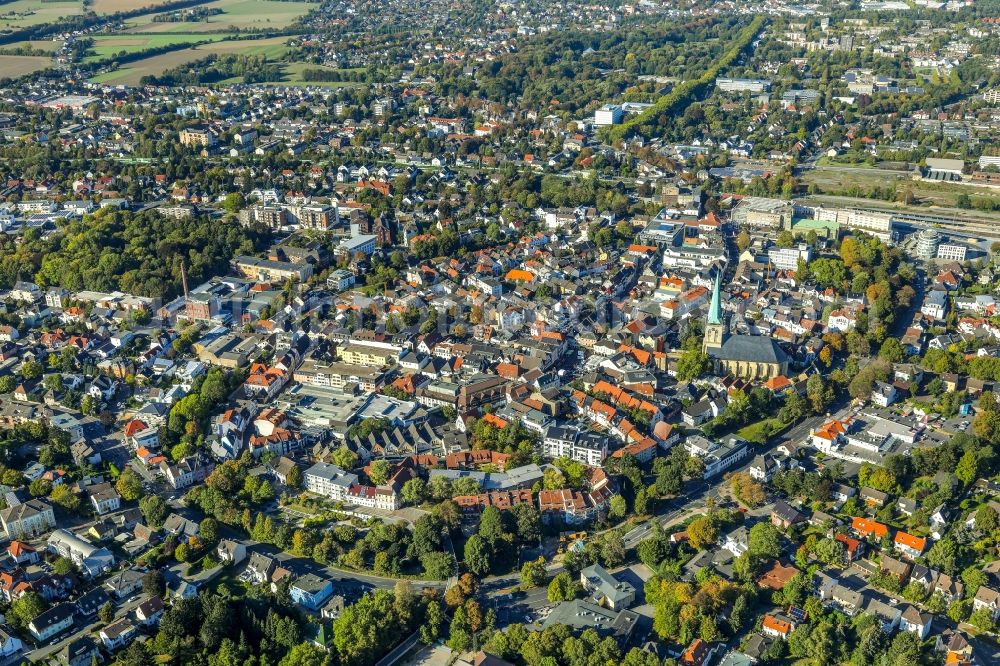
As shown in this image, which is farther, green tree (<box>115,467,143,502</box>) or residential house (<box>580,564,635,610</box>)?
green tree (<box>115,467,143,502</box>)

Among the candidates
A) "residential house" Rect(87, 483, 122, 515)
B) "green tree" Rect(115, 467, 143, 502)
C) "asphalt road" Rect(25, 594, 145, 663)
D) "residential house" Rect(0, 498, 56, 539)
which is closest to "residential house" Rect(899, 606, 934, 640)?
"asphalt road" Rect(25, 594, 145, 663)

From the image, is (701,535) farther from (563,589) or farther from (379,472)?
(379,472)

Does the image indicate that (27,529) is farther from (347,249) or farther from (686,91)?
(686,91)

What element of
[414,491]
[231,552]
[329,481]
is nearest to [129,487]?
[231,552]

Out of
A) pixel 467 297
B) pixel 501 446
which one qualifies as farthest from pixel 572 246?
pixel 501 446

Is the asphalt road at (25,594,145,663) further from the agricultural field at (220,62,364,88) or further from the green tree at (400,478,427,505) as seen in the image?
the agricultural field at (220,62,364,88)

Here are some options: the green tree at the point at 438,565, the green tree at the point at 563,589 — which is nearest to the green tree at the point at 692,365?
the green tree at the point at 563,589
